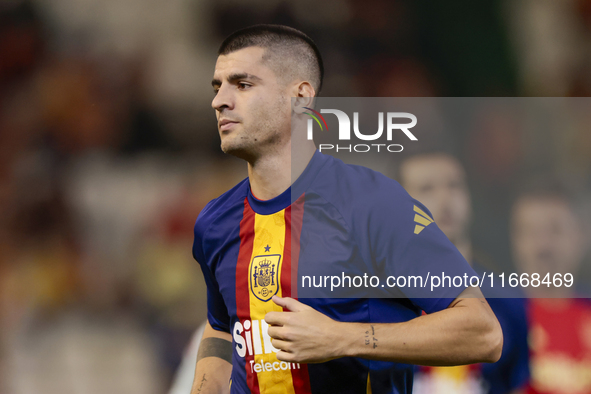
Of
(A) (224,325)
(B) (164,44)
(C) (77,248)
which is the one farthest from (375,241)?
(B) (164,44)

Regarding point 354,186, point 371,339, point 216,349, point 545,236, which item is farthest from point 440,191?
point 216,349

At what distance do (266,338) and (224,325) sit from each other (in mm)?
410

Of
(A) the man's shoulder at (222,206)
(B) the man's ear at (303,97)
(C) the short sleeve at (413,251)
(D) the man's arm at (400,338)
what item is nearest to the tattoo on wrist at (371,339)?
(D) the man's arm at (400,338)

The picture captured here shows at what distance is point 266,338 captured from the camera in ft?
5.36

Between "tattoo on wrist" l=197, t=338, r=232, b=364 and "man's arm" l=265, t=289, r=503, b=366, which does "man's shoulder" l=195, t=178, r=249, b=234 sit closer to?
"tattoo on wrist" l=197, t=338, r=232, b=364

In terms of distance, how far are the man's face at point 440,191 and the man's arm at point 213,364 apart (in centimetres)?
106

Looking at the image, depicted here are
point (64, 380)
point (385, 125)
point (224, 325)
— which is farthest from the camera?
point (64, 380)

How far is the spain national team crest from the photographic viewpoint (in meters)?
1.66

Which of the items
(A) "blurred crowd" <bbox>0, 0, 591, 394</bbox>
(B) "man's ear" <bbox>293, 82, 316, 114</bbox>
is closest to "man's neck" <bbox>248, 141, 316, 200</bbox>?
(B) "man's ear" <bbox>293, 82, 316, 114</bbox>

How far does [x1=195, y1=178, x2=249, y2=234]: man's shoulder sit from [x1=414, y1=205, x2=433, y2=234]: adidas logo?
2.28ft

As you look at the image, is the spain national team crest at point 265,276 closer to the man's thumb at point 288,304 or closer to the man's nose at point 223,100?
the man's thumb at point 288,304

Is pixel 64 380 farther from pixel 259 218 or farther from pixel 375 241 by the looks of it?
pixel 375 241

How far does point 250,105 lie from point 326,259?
2.01 ft

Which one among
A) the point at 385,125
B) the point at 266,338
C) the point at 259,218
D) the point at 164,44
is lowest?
the point at 266,338
